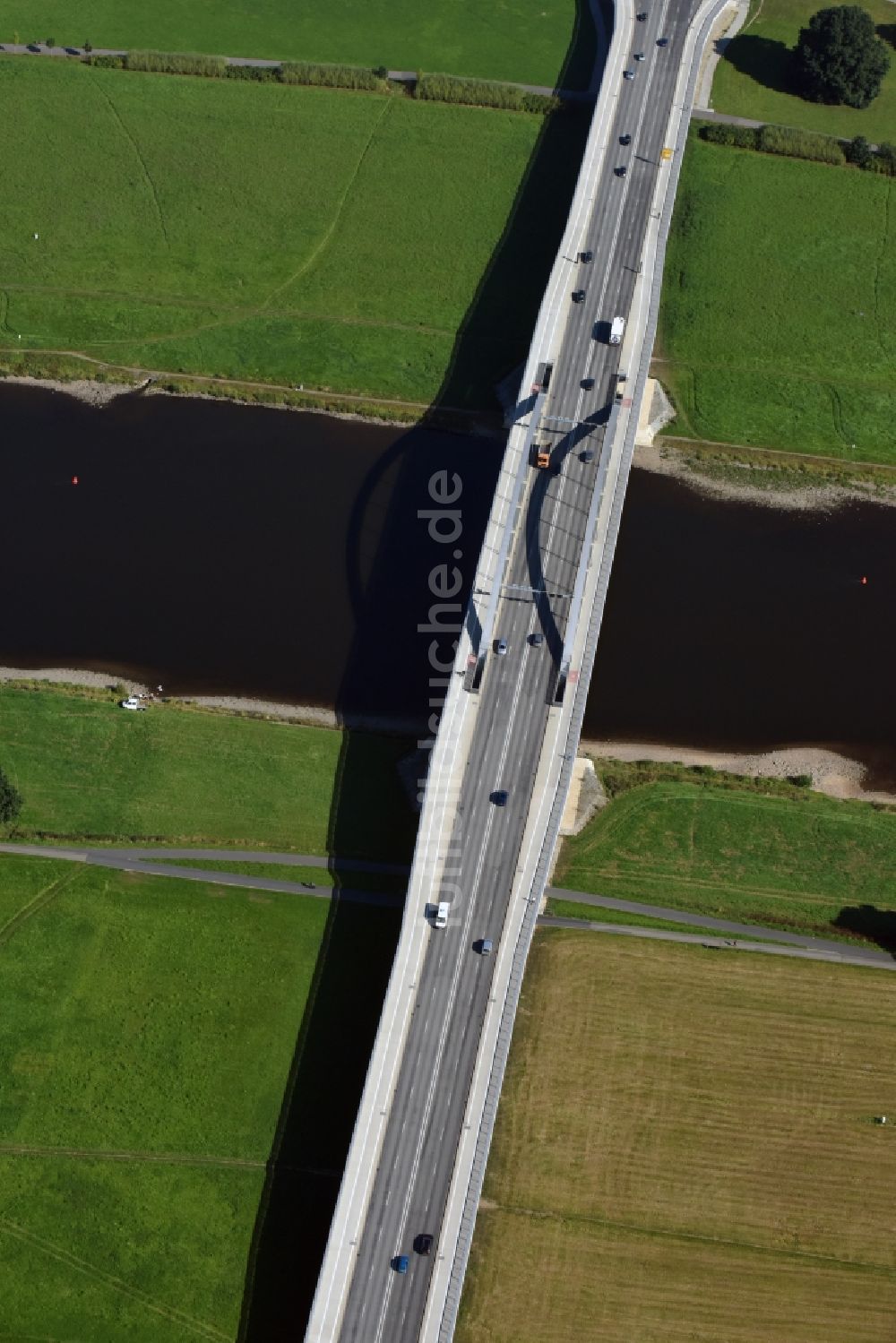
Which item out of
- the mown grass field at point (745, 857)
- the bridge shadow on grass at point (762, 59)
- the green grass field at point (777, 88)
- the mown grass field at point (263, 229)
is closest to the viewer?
the mown grass field at point (745, 857)

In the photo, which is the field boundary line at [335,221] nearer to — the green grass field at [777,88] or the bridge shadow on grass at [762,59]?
the green grass field at [777,88]

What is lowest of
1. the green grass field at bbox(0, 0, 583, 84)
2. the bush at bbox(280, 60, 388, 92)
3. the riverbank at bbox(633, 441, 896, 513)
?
the riverbank at bbox(633, 441, 896, 513)

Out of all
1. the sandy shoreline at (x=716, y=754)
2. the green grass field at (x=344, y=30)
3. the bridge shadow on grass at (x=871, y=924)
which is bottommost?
the bridge shadow on grass at (x=871, y=924)

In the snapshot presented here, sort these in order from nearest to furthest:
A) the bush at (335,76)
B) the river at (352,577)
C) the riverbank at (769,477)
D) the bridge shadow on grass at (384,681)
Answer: the bridge shadow on grass at (384,681)
the river at (352,577)
the riverbank at (769,477)
the bush at (335,76)

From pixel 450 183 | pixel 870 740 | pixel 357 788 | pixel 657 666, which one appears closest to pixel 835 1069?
pixel 870 740

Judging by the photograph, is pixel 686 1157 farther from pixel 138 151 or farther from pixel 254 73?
pixel 254 73

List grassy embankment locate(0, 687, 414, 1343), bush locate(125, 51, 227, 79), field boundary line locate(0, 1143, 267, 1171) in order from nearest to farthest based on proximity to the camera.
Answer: grassy embankment locate(0, 687, 414, 1343) → field boundary line locate(0, 1143, 267, 1171) → bush locate(125, 51, 227, 79)

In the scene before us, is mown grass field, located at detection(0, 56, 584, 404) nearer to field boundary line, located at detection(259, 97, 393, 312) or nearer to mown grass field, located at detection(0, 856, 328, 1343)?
field boundary line, located at detection(259, 97, 393, 312)

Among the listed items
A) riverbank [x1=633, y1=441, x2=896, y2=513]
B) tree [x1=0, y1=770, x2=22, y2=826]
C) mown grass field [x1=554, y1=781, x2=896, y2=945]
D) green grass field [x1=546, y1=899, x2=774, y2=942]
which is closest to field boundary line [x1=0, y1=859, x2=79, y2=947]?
tree [x1=0, y1=770, x2=22, y2=826]

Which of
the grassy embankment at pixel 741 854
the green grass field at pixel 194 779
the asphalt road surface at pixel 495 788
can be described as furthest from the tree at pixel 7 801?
the grassy embankment at pixel 741 854
